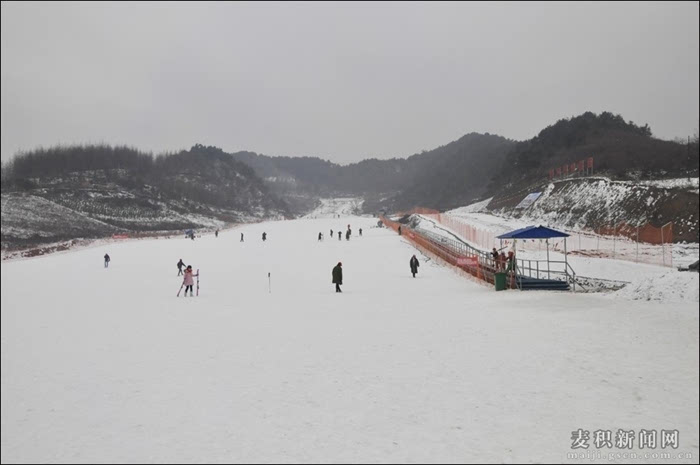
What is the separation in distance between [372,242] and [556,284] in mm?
34092

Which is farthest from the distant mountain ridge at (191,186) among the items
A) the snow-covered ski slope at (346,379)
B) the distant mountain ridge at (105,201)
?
the snow-covered ski slope at (346,379)

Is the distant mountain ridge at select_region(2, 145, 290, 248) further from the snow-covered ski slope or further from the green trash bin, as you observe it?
the green trash bin

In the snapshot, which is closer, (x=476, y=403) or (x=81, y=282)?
→ (x=476, y=403)

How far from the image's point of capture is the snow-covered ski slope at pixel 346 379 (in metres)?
6.50

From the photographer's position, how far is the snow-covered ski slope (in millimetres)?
6500

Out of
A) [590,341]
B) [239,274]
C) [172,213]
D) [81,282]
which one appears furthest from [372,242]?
[172,213]

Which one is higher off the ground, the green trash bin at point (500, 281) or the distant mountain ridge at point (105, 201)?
the distant mountain ridge at point (105, 201)

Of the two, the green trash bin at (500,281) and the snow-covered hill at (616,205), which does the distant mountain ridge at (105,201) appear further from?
the snow-covered hill at (616,205)

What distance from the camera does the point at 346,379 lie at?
9234mm

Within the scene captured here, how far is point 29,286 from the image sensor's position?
2462 centimetres

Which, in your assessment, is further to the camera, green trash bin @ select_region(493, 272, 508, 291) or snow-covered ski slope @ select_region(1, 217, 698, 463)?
green trash bin @ select_region(493, 272, 508, 291)

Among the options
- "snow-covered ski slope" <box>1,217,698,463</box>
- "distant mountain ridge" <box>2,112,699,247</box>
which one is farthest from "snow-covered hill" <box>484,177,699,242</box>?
"snow-covered ski slope" <box>1,217,698,463</box>

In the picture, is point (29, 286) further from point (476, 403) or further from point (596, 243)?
point (596, 243)

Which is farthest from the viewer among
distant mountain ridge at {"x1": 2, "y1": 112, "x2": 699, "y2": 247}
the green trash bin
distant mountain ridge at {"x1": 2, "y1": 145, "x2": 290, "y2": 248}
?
distant mountain ridge at {"x1": 2, "y1": 145, "x2": 290, "y2": 248}
